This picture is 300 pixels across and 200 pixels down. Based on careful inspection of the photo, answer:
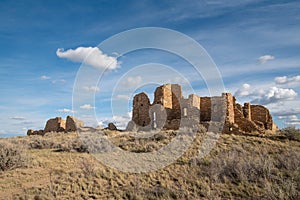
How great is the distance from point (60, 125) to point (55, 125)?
37.2 inches

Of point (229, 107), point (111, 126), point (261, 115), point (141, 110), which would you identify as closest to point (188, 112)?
point (229, 107)

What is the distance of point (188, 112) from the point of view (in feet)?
72.9

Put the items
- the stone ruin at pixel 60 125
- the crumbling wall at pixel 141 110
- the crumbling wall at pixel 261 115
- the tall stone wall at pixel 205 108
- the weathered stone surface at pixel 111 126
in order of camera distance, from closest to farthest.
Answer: the tall stone wall at pixel 205 108 → the crumbling wall at pixel 141 110 → the crumbling wall at pixel 261 115 → the weathered stone surface at pixel 111 126 → the stone ruin at pixel 60 125

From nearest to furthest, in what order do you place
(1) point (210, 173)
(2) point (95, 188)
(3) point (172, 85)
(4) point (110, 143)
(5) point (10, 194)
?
(5) point (10, 194)
(2) point (95, 188)
(1) point (210, 173)
(4) point (110, 143)
(3) point (172, 85)

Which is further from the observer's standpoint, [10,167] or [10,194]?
[10,167]

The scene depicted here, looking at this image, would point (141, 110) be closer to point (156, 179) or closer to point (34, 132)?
point (156, 179)

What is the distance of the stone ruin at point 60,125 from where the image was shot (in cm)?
2852

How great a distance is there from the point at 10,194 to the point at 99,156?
485 cm

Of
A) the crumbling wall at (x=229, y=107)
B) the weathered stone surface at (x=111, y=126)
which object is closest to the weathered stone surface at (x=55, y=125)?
the weathered stone surface at (x=111, y=126)

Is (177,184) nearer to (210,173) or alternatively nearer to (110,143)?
(210,173)

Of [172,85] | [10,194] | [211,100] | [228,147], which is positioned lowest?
[10,194]

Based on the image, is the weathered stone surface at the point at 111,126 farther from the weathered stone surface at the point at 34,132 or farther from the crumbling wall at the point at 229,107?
the crumbling wall at the point at 229,107

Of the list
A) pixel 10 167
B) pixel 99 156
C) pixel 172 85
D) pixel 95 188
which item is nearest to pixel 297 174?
pixel 95 188

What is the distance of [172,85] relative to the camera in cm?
2441
